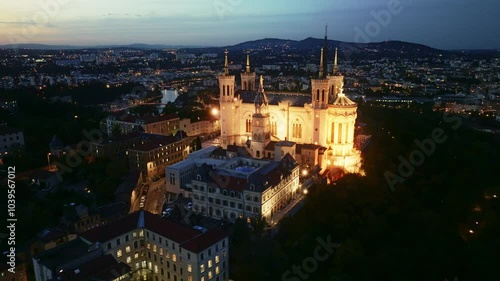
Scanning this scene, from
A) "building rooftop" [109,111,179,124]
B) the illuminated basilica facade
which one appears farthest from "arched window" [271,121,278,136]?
"building rooftop" [109,111,179,124]

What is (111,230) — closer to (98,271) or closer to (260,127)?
(98,271)

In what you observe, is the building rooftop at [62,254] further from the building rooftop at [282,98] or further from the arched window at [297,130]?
the building rooftop at [282,98]

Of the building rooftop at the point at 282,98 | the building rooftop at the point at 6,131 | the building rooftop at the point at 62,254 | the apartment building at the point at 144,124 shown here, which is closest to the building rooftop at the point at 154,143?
the apartment building at the point at 144,124

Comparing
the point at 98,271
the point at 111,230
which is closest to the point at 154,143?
the point at 111,230

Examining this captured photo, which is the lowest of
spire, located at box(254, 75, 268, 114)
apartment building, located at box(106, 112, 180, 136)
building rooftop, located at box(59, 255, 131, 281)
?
building rooftop, located at box(59, 255, 131, 281)

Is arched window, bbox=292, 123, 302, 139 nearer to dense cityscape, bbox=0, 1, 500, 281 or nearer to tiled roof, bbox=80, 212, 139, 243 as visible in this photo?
dense cityscape, bbox=0, 1, 500, 281

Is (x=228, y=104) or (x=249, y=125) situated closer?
(x=249, y=125)
